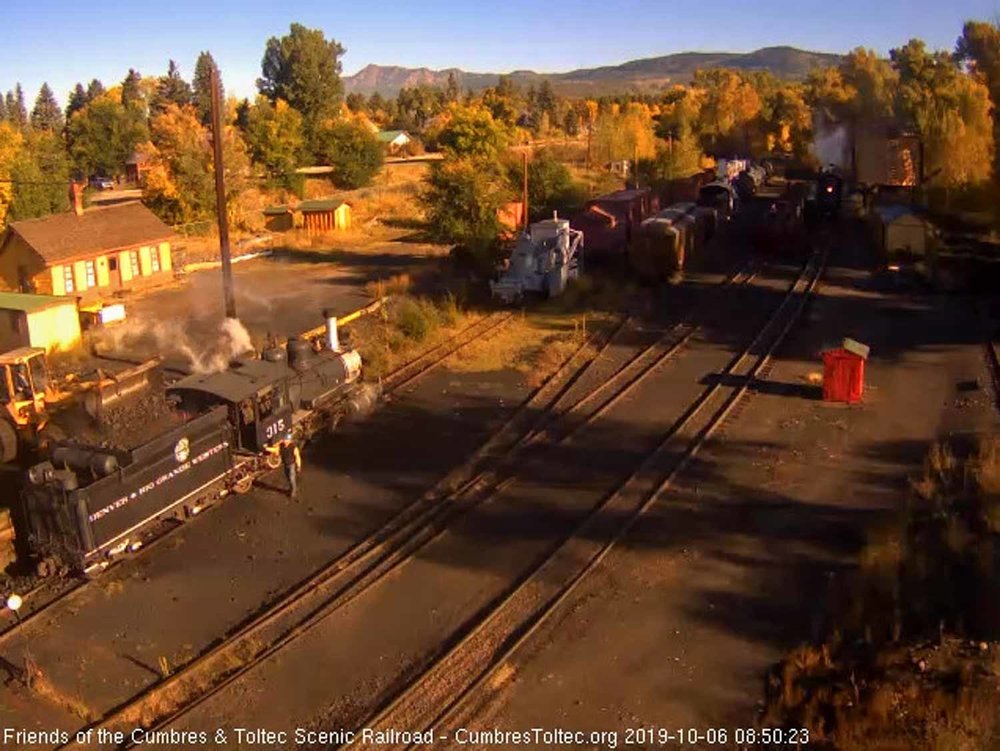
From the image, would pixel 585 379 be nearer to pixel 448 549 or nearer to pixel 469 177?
pixel 448 549

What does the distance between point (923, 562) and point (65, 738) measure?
10186 mm

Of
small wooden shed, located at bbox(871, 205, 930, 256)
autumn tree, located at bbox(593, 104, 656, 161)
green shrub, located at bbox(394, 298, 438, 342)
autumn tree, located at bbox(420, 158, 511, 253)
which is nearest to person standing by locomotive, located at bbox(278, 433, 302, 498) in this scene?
green shrub, located at bbox(394, 298, 438, 342)

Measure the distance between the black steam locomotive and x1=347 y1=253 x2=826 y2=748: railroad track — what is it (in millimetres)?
4806

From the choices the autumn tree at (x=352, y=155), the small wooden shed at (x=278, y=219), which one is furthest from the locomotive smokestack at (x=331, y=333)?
the autumn tree at (x=352, y=155)

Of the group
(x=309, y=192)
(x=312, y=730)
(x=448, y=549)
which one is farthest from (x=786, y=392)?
(x=309, y=192)

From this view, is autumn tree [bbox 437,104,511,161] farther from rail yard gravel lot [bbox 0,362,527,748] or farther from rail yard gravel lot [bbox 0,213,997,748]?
rail yard gravel lot [bbox 0,362,527,748]

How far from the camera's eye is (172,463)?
42.0 ft

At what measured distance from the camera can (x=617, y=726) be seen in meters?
8.88

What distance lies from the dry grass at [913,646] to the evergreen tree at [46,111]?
101m

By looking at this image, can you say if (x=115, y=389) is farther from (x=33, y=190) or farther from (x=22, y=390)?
(x=33, y=190)

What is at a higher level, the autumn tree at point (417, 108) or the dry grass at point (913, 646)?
the autumn tree at point (417, 108)

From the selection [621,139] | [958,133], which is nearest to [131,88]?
[621,139]

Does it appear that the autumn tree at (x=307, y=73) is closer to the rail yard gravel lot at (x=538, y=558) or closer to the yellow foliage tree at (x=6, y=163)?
the yellow foliage tree at (x=6, y=163)

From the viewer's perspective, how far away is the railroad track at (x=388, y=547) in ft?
32.0
